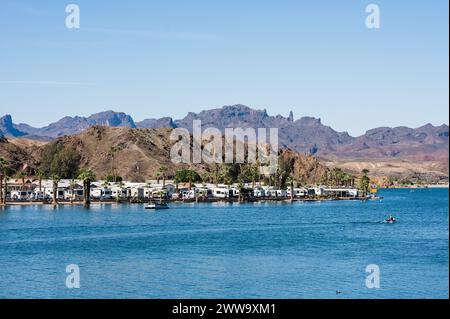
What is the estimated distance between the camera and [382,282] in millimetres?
66688

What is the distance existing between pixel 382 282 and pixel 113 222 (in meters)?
82.7

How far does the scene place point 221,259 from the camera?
8225 centimetres

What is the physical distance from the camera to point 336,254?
8712 centimetres

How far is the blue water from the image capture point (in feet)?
206

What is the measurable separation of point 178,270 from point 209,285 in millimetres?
9433

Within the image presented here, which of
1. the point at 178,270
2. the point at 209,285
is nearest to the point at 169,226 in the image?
the point at 178,270

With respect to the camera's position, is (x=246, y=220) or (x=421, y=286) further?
(x=246, y=220)

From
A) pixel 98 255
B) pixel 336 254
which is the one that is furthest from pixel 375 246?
pixel 98 255

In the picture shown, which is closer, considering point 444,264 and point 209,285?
point 209,285

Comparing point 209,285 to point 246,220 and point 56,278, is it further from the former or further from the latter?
point 246,220

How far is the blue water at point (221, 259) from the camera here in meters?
62.9

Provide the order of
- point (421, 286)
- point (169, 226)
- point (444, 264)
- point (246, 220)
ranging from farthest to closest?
point (246, 220)
point (169, 226)
point (444, 264)
point (421, 286)

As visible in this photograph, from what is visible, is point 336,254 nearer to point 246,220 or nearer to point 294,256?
point 294,256
